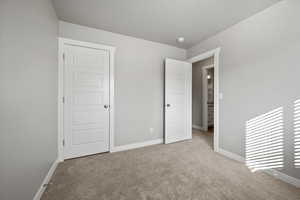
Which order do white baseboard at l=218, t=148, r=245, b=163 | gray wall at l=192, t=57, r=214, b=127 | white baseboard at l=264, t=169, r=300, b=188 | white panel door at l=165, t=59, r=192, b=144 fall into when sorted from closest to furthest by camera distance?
white baseboard at l=264, t=169, r=300, b=188 → white baseboard at l=218, t=148, r=245, b=163 → white panel door at l=165, t=59, r=192, b=144 → gray wall at l=192, t=57, r=214, b=127

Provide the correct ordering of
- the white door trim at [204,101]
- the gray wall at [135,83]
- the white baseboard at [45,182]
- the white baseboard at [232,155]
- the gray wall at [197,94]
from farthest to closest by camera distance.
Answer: the gray wall at [197,94] < the white door trim at [204,101] < the gray wall at [135,83] < the white baseboard at [232,155] < the white baseboard at [45,182]

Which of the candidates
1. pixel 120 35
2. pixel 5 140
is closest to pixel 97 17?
pixel 120 35

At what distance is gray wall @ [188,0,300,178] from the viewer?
152 cm

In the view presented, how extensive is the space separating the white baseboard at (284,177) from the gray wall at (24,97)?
2877mm

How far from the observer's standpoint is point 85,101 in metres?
2.25

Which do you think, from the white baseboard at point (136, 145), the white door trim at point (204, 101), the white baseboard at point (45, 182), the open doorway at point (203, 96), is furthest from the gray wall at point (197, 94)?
the white baseboard at point (45, 182)

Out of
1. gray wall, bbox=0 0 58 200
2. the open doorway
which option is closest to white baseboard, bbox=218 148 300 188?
the open doorway

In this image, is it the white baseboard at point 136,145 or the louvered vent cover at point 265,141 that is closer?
the louvered vent cover at point 265,141

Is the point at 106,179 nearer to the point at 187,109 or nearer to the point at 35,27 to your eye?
the point at 35,27

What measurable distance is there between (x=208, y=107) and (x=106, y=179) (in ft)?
12.3

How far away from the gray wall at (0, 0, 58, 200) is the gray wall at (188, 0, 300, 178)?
9.35 ft

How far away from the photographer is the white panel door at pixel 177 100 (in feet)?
9.54

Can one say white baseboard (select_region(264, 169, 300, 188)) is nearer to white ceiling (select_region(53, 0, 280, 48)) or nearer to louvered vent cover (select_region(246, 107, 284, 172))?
louvered vent cover (select_region(246, 107, 284, 172))

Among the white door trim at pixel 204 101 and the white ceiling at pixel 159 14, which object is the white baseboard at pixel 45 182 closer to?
the white ceiling at pixel 159 14
